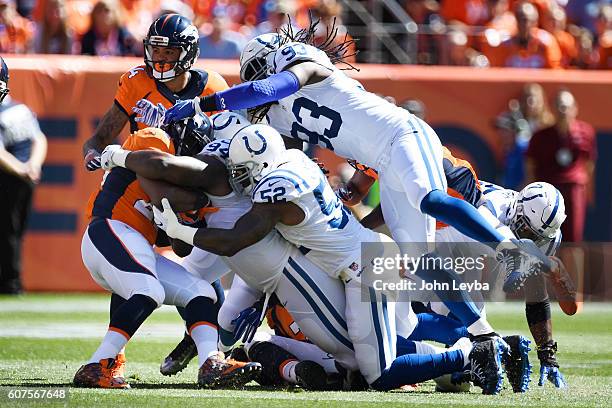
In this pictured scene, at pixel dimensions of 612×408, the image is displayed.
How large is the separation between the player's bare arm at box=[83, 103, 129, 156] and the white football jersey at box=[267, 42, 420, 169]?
3.02ft

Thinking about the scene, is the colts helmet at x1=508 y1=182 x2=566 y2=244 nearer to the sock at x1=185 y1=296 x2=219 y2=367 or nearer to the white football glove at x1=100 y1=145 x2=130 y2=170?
the sock at x1=185 y1=296 x2=219 y2=367

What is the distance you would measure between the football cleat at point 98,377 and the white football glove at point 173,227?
681 millimetres

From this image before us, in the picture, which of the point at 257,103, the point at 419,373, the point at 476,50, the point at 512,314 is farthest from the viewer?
the point at 476,50

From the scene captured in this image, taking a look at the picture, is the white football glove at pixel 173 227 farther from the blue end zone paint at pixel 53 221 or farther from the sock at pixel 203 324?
the blue end zone paint at pixel 53 221

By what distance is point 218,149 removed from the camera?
5789 mm

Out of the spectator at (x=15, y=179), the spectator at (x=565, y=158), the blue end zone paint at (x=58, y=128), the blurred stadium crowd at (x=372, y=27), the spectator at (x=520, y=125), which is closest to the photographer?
the spectator at (x=15, y=179)

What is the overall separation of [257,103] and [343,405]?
174cm

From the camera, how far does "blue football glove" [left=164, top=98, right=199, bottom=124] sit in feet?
19.6

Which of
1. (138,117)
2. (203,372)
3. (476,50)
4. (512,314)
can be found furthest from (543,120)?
(203,372)

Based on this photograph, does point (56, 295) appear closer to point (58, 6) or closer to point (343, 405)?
point (58, 6)

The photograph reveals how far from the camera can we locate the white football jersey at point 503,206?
664 centimetres

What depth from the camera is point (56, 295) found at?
11.1m

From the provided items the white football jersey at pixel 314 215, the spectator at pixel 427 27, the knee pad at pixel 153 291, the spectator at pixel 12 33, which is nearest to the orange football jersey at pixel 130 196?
the knee pad at pixel 153 291

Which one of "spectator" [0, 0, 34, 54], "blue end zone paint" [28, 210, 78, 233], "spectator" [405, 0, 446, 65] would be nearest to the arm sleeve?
"blue end zone paint" [28, 210, 78, 233]
